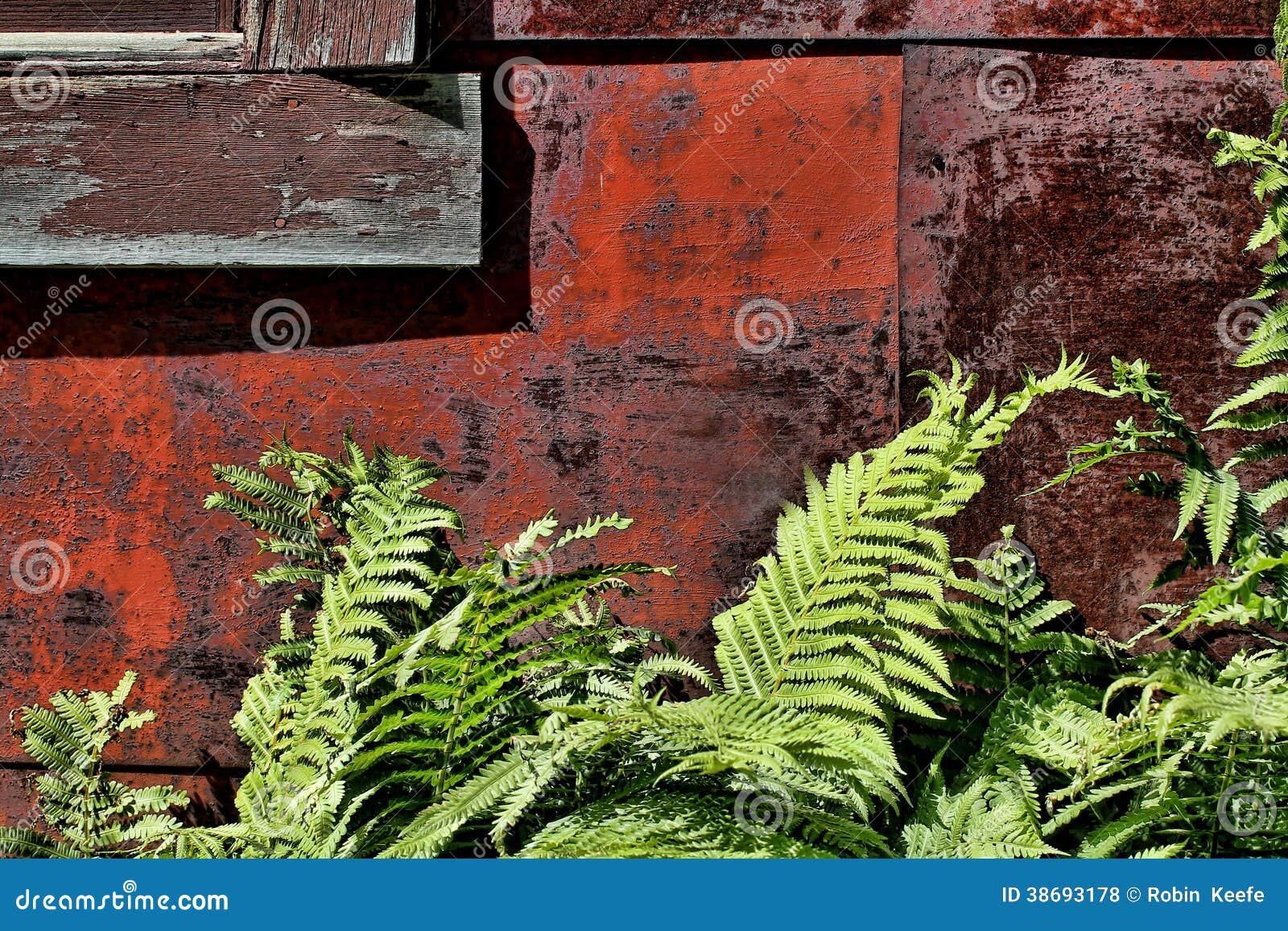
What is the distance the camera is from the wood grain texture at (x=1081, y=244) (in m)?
2.56

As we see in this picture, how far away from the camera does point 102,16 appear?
2.75 meters

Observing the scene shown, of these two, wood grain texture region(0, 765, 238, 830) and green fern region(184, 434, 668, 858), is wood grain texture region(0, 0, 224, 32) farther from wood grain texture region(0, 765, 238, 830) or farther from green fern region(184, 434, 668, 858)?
wood grain texture region(0, 765, 238, 830)

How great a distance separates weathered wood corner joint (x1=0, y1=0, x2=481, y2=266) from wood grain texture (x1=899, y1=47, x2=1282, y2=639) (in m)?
1.26

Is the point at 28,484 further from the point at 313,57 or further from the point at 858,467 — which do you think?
the point at 858,467

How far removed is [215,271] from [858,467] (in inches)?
71.9

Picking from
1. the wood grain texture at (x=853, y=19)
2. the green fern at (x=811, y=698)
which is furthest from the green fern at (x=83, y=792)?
the wood grain texture at (x=853, y=19)

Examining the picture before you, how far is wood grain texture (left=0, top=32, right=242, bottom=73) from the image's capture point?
2.59m

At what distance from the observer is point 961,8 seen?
255 centimetres

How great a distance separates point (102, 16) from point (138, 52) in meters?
0.26

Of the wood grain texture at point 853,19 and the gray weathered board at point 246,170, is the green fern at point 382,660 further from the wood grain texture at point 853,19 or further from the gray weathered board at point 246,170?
the wood grain texture at point 853,19

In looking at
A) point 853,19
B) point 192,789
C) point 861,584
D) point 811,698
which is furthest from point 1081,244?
point 192,789

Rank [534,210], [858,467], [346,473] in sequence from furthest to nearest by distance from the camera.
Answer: [534,210]
[346,473]
[858,467]

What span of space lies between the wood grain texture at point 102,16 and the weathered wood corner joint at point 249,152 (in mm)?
177

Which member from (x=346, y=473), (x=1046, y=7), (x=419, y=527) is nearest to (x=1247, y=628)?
(x=1046, y=7)
